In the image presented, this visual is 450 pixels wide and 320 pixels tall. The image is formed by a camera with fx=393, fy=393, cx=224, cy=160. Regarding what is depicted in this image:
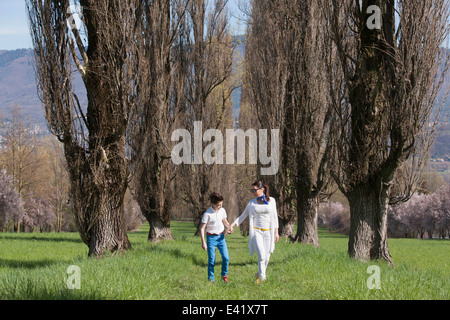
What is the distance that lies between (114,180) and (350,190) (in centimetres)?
539

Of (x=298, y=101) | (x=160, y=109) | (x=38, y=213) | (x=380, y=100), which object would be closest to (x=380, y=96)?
(x=380, y=100)

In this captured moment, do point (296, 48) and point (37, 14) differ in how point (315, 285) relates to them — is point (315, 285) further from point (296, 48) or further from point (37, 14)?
point (296, 48)

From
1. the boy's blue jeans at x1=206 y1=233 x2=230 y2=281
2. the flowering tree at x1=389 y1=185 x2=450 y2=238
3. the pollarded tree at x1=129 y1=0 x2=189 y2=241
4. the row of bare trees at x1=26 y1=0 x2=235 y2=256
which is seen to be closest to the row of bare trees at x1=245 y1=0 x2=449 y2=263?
the boy's blue jeans at x1=206 y1=233 x2=230 y2=281

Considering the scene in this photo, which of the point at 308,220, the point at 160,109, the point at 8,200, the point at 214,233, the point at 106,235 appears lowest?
the point at 8,200

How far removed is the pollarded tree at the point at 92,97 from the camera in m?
8.48

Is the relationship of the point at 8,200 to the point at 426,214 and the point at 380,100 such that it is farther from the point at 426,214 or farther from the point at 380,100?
the point at 426,214

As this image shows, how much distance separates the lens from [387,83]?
8.32 metres

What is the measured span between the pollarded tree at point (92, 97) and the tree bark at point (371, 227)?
5.38 metres

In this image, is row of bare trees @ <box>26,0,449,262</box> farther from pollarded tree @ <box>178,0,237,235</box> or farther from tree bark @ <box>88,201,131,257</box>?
pollarded tree @ <box>178,0,237,235</box>

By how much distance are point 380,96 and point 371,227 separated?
289 centimetres

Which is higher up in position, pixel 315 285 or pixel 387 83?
pixel 387 83

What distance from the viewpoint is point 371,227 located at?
28.6 feet

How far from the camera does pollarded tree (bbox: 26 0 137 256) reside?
27.8ft
